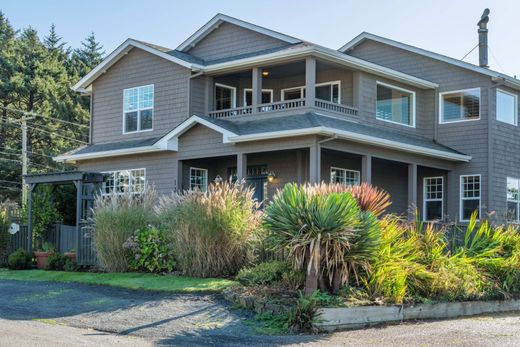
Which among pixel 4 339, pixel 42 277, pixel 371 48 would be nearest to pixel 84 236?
pixel 42 277

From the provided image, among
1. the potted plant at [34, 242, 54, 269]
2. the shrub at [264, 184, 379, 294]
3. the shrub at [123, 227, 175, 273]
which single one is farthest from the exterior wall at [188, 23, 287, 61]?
the shrub at [264, 184, 379, 294]

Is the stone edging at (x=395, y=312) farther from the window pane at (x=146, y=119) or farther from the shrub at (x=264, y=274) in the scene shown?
the window pane at (x=146, y=119)

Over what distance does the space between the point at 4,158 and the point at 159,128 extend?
27.1 meters

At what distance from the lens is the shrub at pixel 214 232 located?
1443 cm

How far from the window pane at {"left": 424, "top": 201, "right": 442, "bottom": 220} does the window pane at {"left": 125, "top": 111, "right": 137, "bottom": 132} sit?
35.6ft

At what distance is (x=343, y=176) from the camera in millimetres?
22562

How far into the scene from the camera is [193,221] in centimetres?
1450

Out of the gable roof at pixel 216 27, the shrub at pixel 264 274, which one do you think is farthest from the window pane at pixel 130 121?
the shrub at pixel 264 274

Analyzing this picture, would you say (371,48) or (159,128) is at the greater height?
(371,48)

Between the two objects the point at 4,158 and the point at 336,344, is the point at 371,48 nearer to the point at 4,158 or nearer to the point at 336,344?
the point at 336,344

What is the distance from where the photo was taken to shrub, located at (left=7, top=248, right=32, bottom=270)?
1973 centimetres

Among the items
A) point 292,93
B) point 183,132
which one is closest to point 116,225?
point 183,132

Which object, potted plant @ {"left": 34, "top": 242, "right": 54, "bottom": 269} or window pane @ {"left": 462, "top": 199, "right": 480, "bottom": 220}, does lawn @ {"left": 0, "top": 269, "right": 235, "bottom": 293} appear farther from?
window pane @ {"left": 462, "top": 199, "right": 480, "bottom": 220}

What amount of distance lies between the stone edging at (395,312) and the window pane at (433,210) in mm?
10366
